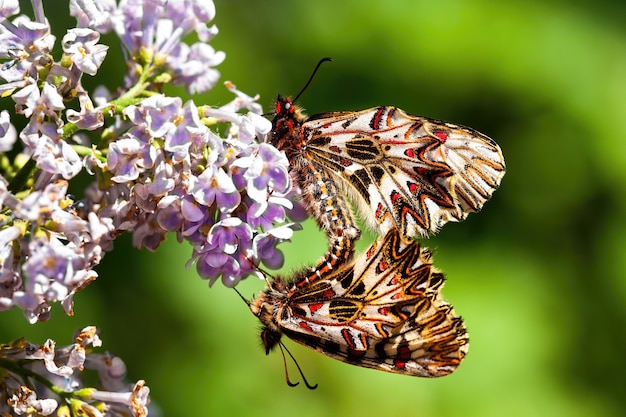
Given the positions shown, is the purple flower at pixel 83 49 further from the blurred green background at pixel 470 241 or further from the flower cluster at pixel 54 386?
the blurred green background at pixel 470 241

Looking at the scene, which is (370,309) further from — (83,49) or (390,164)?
(83,49)

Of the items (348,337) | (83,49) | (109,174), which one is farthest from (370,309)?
(83,49)

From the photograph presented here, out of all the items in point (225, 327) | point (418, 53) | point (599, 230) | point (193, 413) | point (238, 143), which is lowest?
point (193, 413)

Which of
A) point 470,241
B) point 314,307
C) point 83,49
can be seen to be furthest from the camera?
point 470,241

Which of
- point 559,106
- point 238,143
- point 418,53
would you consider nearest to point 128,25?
point 238,143

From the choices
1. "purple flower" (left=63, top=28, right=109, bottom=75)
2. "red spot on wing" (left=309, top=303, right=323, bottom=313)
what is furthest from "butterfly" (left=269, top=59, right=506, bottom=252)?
"purple flower" (left=63, top=28, right=109, bottom=75)

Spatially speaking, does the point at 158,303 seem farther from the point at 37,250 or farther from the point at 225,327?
the point at 37,250

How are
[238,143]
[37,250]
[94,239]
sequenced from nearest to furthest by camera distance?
1. [37,250]
2. [94,239]
3. [238,143]
